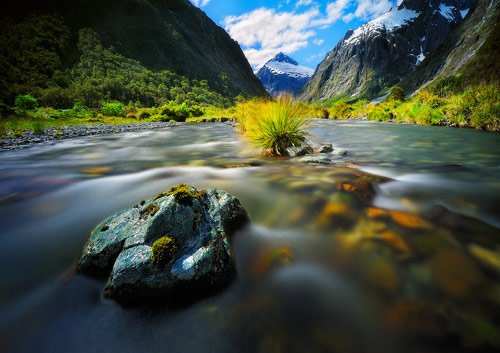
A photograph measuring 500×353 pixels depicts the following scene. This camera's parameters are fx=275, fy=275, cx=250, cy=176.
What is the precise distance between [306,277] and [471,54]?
150753mm

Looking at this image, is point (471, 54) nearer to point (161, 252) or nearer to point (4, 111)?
point (4, 111)

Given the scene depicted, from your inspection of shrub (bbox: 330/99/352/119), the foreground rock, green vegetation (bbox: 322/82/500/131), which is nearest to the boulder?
the foreground rock

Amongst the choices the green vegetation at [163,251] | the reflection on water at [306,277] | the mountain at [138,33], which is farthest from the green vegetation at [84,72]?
the green vegetation at [163,251]

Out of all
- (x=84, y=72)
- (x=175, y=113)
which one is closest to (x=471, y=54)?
(x=175, y=113)

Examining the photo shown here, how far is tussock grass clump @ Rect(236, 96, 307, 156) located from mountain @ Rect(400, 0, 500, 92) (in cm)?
9065

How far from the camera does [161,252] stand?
106 inches

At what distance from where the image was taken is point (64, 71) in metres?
107

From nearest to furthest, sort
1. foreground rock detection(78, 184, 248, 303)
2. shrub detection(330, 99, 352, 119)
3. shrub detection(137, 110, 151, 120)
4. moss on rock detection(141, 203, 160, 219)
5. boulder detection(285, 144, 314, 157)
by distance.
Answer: foreground rock detection(78, 184, 248, 303) → moss on rock detection(141, 203, 160, 219) → boulder detection(285, 144, 314, 157) → shrub detection(330, 99, 352, 119) → shrub detection(137, 110, 151, 120)

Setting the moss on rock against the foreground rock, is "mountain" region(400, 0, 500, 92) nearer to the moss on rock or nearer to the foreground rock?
the foreground rock

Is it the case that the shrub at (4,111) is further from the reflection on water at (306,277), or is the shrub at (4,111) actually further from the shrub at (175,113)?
the reflection on water at (306,277)

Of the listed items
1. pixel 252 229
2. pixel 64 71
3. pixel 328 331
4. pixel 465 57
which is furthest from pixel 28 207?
pixel 465 57

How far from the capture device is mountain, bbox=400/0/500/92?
88.8m

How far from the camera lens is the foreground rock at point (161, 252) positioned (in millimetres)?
2652

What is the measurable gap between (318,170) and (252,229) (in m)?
3.31
